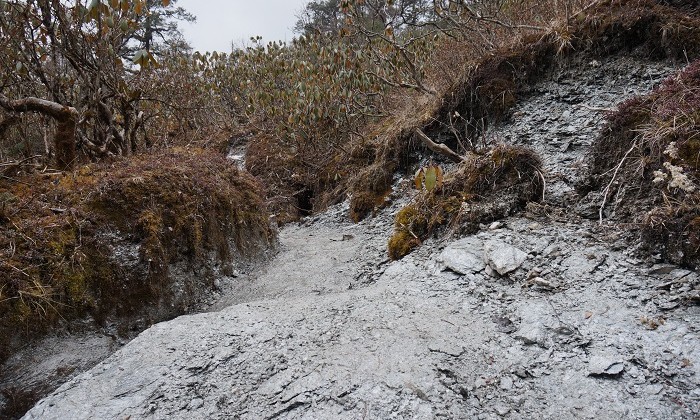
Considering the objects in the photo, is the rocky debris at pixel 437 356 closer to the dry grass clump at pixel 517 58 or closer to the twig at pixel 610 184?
the twig at pixel 610 184

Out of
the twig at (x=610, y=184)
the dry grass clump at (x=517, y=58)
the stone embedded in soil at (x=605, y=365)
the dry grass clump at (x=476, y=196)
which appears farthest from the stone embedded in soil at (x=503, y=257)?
the dry grass clump at (x=517, y=58)

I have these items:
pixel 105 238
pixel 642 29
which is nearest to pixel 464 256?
pixel 105 238

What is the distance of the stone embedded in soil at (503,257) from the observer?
9.94ft

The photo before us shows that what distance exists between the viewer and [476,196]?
401 centimetres

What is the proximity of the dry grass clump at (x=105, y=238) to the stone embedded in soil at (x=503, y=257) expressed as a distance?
10.6 ft

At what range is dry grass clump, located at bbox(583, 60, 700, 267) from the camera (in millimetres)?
2389

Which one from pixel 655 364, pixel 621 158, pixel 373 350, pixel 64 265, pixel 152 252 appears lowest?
pixel 655 364

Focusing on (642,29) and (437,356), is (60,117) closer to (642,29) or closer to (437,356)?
(437,356)

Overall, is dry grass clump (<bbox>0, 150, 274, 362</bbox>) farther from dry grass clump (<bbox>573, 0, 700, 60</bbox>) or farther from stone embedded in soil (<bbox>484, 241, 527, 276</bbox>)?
dry grass clump (<bbox>573, 0, 700, 60</bbox>)

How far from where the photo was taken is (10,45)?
4.89m

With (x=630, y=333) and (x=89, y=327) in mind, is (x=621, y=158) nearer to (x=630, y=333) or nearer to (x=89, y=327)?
(x=630, y=333)

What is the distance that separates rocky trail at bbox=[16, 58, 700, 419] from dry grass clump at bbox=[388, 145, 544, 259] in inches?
→ 7.7

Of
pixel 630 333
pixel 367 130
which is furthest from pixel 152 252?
pixel 367 130

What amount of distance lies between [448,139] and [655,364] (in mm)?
5071
